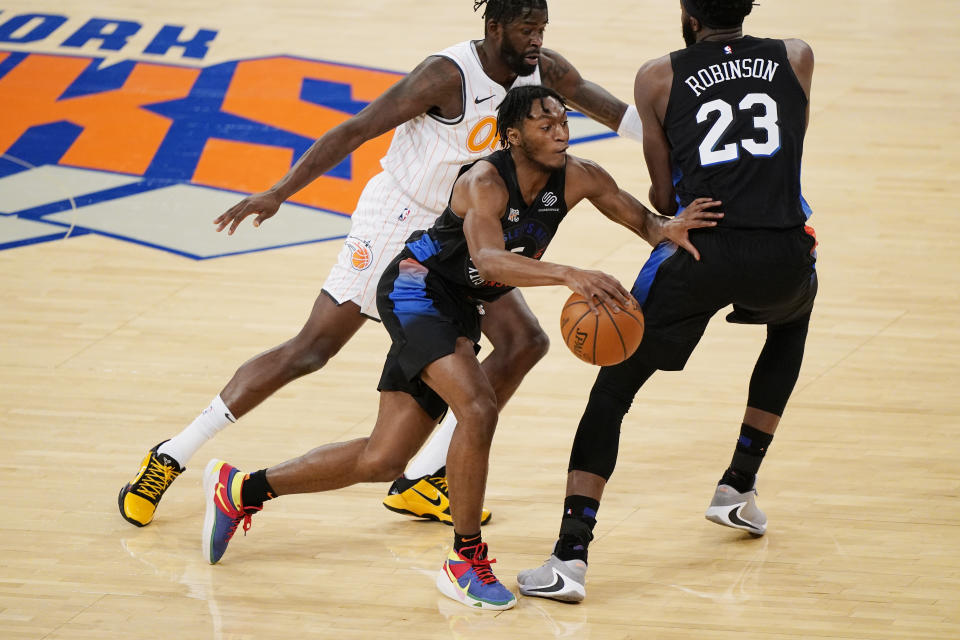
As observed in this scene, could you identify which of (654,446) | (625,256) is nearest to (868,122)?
(625,256)

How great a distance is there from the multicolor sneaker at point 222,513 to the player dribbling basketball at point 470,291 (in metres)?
0.12

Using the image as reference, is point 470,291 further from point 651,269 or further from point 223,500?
point 223,500

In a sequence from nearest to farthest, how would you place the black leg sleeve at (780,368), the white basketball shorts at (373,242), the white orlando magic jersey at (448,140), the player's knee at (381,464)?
the player's knee at (381,464) → the black leg sleeve at (780,368) → the white orlando magic jersey at (448,140) → the white basketball shorts at (373,242)

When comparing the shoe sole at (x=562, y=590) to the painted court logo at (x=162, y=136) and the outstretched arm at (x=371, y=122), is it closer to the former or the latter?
the outstretched arm at (x=371, y=122)

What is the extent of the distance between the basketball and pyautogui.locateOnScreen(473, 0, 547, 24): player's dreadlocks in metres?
1.05

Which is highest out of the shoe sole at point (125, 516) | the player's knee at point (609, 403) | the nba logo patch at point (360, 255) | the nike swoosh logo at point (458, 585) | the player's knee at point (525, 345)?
the nba logo patch at point (360, 255)

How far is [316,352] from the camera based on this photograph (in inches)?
173

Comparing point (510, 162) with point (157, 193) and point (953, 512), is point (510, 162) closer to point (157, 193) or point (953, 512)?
point (953, 512)

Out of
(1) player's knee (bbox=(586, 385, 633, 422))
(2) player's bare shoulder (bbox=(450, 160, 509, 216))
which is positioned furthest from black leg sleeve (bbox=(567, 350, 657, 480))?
(2) player's bare shoulder (bbox=(450, 160, 509, 216))

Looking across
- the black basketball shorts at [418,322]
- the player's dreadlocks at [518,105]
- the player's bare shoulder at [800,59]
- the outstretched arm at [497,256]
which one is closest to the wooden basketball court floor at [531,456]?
the black basketball shorts at [418,322]

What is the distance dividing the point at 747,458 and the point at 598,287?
1.05 meters

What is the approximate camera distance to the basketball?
3529 mm

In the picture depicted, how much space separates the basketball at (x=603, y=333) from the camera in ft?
11.6

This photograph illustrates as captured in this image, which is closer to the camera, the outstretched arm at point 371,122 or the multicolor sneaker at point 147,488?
the outstretched arm at point 371,122
